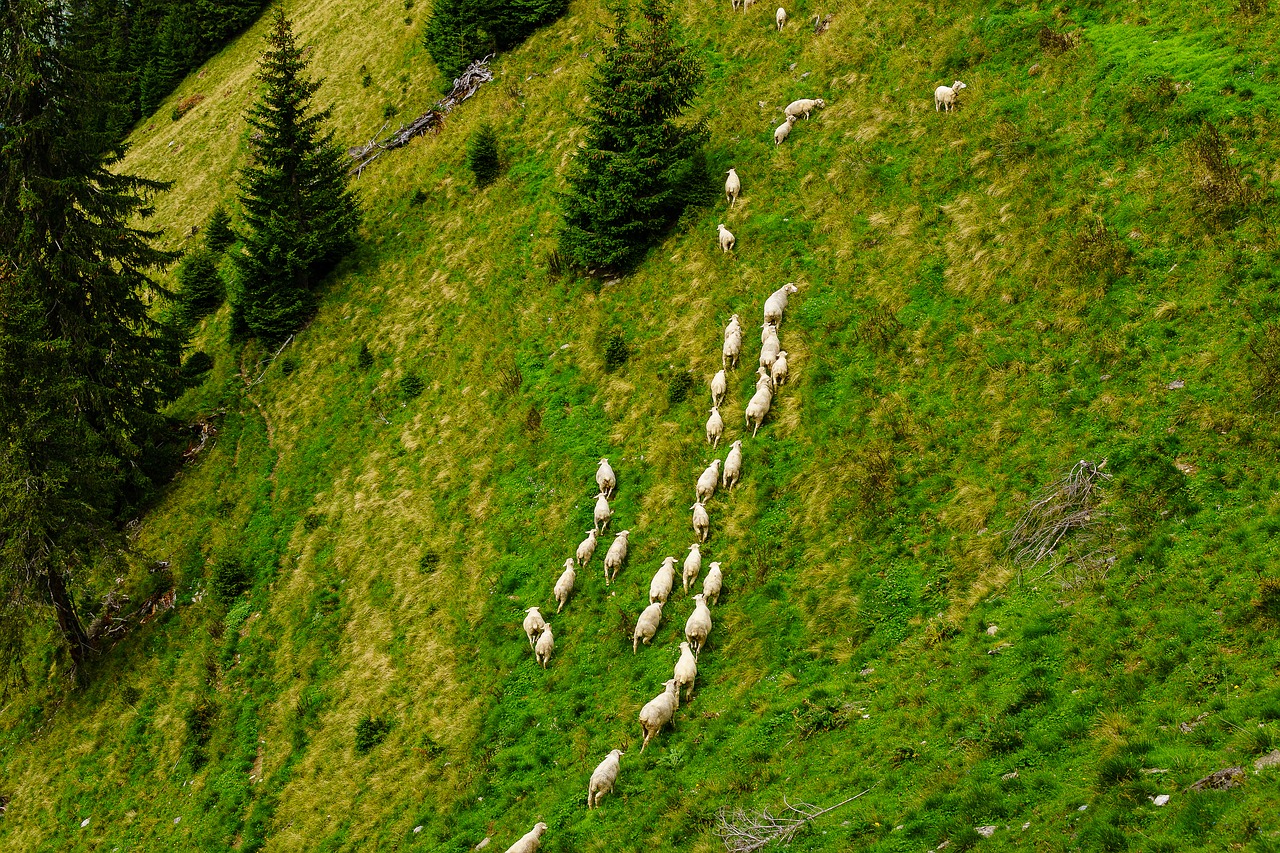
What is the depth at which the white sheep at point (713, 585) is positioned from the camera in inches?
659

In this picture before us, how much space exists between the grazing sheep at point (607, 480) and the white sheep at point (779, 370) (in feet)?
16.0

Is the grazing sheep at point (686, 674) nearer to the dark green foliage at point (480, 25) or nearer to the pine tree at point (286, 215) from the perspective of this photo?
the pine tree at point (286, 215)

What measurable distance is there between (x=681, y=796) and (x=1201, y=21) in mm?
21814

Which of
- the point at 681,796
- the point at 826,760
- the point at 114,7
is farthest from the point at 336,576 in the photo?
the point at 114,7

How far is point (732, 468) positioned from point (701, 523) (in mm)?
1573

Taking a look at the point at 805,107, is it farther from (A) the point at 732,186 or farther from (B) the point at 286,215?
(B) the point at 286,215

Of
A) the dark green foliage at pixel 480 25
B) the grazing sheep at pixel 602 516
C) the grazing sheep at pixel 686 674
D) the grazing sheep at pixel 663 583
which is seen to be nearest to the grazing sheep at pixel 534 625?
the grazing sheep at pixel 602 516

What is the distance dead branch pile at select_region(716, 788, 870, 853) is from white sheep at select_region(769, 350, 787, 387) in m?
10.4

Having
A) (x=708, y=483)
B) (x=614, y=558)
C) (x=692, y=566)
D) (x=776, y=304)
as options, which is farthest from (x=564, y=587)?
(x=776, y=304)

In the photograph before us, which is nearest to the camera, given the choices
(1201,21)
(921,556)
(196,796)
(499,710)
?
(921,556)

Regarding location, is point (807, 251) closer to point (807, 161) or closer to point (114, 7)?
point (807, 161)

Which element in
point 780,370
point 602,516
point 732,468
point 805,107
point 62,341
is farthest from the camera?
point 62,341

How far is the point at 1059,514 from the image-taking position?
13.4m

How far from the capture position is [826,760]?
40.8 ft
